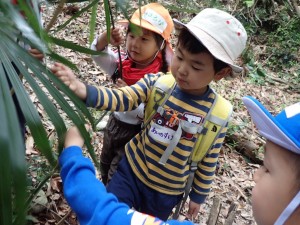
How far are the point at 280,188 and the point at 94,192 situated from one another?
42cm

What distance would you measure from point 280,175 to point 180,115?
64 cm

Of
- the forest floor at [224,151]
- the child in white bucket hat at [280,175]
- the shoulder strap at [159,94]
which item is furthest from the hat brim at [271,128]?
the forest floor at [224,151]

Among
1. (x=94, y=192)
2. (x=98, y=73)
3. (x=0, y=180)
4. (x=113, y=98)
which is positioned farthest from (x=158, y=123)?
(x=98, y=73)

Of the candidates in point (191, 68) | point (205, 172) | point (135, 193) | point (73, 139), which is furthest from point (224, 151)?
point (73, 139)

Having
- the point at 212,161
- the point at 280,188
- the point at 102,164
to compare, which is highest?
the point at 280,188

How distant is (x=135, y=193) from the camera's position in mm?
1505

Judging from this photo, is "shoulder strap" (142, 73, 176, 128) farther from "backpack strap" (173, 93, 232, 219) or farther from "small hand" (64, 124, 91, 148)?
"small hand" (64, 124, 91, 148)

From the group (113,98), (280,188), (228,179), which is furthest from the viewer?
(228,179)

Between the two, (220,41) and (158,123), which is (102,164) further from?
(220,41)

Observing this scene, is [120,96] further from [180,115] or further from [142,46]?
[142,46]

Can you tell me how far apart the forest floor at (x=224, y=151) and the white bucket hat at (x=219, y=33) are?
0.49 meters

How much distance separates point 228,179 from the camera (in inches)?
113

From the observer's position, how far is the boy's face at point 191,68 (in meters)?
1.33

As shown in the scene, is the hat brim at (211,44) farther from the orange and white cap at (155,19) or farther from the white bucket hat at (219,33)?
the orange and white cap at (155,19)
